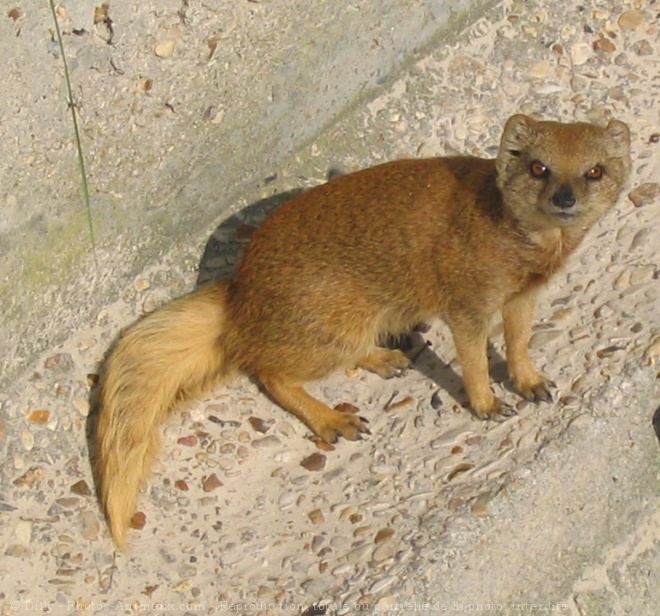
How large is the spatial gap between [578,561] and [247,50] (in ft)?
5.58

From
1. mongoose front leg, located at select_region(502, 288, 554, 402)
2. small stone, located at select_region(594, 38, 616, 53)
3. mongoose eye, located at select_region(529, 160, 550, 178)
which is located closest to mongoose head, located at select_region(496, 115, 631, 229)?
mongoose eye, located at select_region(529, 160, 550, 178)

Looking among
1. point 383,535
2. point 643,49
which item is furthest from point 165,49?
point 643,49

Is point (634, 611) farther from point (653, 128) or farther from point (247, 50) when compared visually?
point (247, 50)

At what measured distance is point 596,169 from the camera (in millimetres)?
3000

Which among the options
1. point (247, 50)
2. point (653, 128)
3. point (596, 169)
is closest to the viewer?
point (596, 169)

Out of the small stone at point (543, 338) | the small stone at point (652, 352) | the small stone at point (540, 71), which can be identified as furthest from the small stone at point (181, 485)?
the small stone at point (540, 71)

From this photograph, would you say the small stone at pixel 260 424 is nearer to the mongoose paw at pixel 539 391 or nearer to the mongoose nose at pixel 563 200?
the mongoose paw at pixel 539 391

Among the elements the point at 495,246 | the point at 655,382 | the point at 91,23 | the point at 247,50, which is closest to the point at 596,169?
the point at 495,246

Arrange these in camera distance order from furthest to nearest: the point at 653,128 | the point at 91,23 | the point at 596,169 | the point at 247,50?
the point at 653,128
the point at 247,50
the point at 91,23
the point at 596,169

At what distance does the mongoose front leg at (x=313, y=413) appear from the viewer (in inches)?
130

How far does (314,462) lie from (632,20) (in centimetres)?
198

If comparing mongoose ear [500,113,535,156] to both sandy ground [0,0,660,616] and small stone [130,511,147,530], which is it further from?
small stone [130,511,147,530]

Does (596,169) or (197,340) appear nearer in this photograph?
(596,169)

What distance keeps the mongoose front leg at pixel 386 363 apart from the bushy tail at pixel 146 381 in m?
0.43
